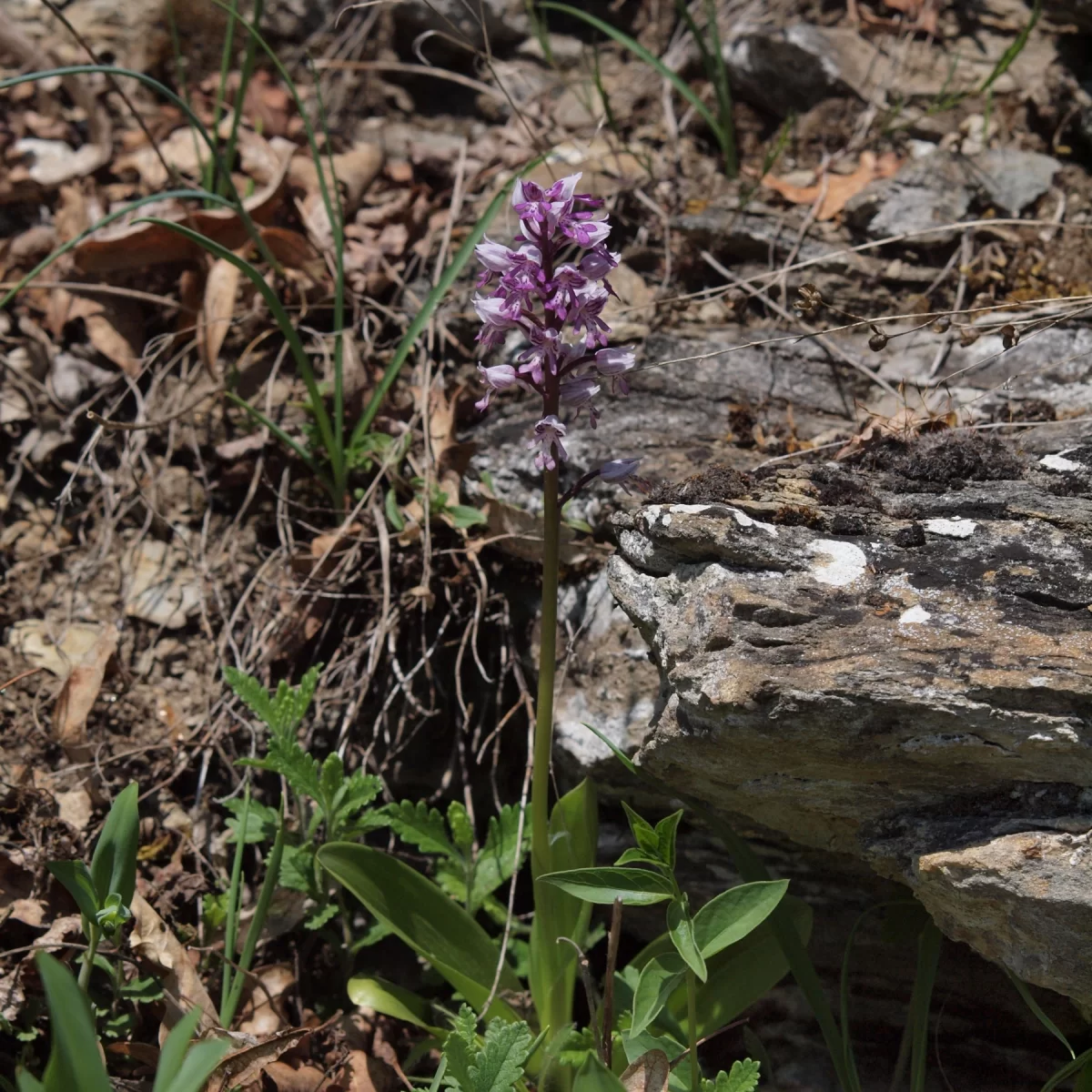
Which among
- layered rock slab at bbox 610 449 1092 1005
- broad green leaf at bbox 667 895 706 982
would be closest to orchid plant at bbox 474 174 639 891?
layered rock slab at bbox 610 449 1092 1005

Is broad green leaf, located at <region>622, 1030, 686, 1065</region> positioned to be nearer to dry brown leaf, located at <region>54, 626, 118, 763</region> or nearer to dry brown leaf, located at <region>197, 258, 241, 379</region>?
dry brown leaf, located at <region>54, 626, 118, 763</region>

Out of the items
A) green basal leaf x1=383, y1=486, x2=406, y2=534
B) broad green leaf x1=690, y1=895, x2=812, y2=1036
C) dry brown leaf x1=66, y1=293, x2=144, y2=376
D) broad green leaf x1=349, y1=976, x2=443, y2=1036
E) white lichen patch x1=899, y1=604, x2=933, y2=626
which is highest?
white lichen patch x1=899, y1=604, x2=933, y2=626

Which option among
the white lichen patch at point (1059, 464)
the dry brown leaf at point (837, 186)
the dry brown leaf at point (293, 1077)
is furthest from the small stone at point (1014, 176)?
the dry brown leaf at point (293, 1077)

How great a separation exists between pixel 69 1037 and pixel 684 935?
98cm

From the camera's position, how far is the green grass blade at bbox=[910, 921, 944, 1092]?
81.8 inches

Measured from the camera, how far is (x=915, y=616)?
6.39 ft

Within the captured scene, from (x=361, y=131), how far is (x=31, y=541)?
2064 mm

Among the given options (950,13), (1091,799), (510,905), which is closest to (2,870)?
(510,905)

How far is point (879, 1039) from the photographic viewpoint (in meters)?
2.36

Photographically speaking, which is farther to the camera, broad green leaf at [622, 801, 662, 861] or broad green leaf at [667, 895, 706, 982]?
broad green leaf at [622, 801, 662, 861]

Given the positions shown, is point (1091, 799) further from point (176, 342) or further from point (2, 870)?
point (176, 342)

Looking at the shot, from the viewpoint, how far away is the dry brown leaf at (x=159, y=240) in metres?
3.47

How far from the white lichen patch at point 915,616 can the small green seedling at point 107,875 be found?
1.58 meters

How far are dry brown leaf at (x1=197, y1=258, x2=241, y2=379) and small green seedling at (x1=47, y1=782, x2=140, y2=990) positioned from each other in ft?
5.79
